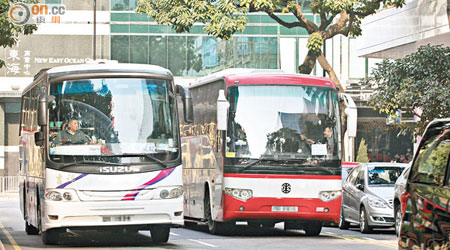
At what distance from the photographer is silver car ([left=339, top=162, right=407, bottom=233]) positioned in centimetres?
2205

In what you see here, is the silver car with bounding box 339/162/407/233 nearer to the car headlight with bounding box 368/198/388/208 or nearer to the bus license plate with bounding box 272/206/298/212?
the car headlight with bounding box 368/198/388/208

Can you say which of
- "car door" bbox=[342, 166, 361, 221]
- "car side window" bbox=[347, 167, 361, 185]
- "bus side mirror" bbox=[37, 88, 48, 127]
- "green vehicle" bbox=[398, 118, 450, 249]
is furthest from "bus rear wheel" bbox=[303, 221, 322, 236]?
"green vehicle" bbox=[398, 118, 450, 249]

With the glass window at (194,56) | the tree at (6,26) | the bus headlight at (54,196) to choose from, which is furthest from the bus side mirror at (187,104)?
the glass window at (194,56)

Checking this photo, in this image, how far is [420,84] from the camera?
83.8 ft

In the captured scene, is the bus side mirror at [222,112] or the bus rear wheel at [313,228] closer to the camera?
the bus side mirror at [222,112]

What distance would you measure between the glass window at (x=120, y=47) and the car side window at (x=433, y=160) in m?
42.5

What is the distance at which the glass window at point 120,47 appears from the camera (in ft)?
168

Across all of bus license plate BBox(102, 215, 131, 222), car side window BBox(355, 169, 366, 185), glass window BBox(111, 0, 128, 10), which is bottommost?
bus license plate BBox(102, 215, 131, 222)

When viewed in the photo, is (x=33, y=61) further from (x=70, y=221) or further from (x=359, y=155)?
(x=70, y=221)

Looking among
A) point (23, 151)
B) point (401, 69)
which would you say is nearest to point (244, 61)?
point (401, 69)

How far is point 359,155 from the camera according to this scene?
47.8 metres

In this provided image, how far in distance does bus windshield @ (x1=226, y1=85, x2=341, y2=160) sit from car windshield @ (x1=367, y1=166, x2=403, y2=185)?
13.4 feet

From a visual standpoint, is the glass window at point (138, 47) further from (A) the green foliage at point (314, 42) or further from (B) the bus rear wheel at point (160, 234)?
(B) the bus rear wheel at point (160, 234)

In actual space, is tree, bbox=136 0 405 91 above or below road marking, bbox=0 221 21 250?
above
